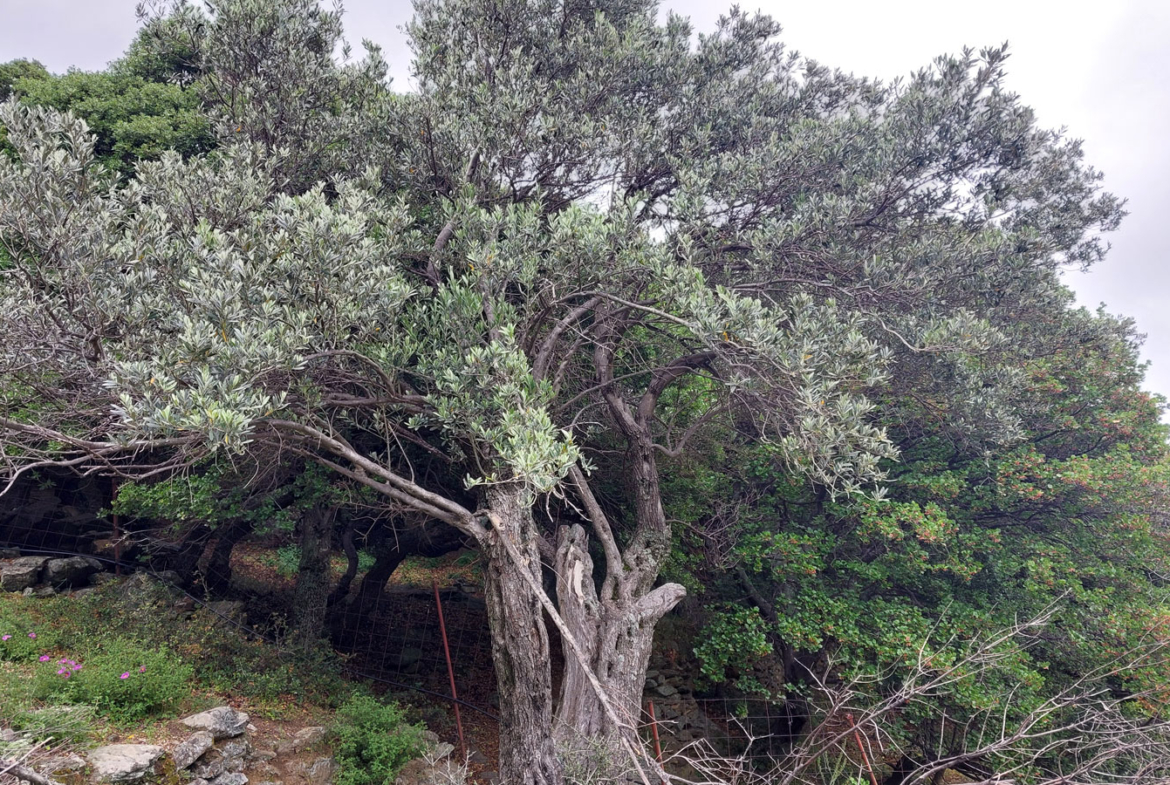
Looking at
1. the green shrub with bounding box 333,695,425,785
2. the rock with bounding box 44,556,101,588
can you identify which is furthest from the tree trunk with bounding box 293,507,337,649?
the rock with bounding box 44,556,101,588

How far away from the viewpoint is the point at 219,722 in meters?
6.51

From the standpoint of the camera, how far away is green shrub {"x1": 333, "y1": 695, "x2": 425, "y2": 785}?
6.86 m

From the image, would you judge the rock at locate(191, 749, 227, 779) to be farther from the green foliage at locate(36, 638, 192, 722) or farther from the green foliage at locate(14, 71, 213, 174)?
the green foliage at locate(14, 71, 213, 174)

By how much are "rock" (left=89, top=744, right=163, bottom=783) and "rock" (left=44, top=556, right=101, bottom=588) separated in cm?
552

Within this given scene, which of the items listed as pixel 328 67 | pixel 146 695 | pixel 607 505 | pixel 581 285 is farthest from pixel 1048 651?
pixel 328 67

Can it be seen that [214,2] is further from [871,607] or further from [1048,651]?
[1048,651]

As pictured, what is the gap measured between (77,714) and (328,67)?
783 cm

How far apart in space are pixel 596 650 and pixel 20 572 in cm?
906

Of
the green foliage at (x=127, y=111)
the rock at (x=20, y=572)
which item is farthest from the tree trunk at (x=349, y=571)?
the green foliage at (x=127, y=111)

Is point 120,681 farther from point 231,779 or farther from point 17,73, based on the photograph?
point 17,73

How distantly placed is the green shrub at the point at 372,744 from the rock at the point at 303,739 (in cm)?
22

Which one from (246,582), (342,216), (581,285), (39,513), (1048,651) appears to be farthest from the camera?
(246,582)

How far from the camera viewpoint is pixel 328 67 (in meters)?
8.14

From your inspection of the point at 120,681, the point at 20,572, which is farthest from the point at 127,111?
the point at 120,681
